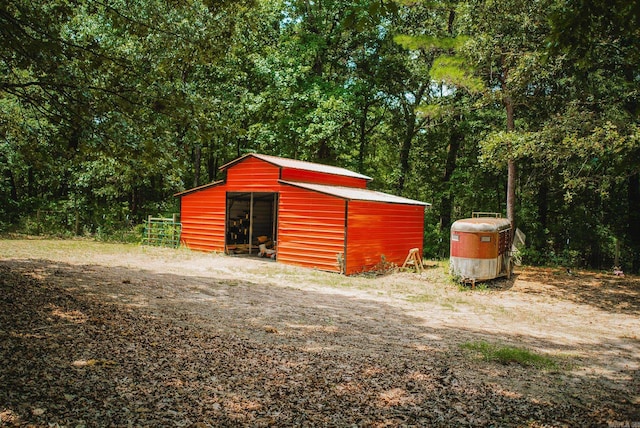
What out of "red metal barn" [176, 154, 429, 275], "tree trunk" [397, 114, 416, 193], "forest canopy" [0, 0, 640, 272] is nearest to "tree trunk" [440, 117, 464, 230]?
"forest canopy" [0, 0, 640, 272]

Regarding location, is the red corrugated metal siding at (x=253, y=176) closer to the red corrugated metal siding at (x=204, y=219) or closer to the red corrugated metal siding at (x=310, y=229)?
the red corrugated metal siding at (x=204, y=219)

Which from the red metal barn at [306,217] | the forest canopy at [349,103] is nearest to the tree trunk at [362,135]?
the forest canopy at [349,103]

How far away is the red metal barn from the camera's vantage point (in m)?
14.3

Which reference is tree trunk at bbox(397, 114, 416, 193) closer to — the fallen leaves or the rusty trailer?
the rusty trailer

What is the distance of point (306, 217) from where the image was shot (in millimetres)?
15086

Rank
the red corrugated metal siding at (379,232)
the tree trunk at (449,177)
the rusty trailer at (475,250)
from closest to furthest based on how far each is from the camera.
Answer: the rusty trailer at (475,250) → the red corrugated metal siding at (379,232) → the tree trunk at (449,177)

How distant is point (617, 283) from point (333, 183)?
36.7 ft

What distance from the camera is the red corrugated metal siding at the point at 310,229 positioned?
14.2 m

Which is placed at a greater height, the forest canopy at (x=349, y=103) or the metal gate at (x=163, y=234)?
the forest canopy at (x=349, y=103)

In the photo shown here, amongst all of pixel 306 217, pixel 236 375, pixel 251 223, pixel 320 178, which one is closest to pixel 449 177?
pixel 320 178

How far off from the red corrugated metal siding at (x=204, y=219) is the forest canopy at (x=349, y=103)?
9.11 ft

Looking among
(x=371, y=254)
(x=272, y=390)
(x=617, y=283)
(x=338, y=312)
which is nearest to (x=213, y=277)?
(x=338, y=312)

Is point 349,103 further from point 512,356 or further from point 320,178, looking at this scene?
point 512,356

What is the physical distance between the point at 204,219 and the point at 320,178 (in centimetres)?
535
